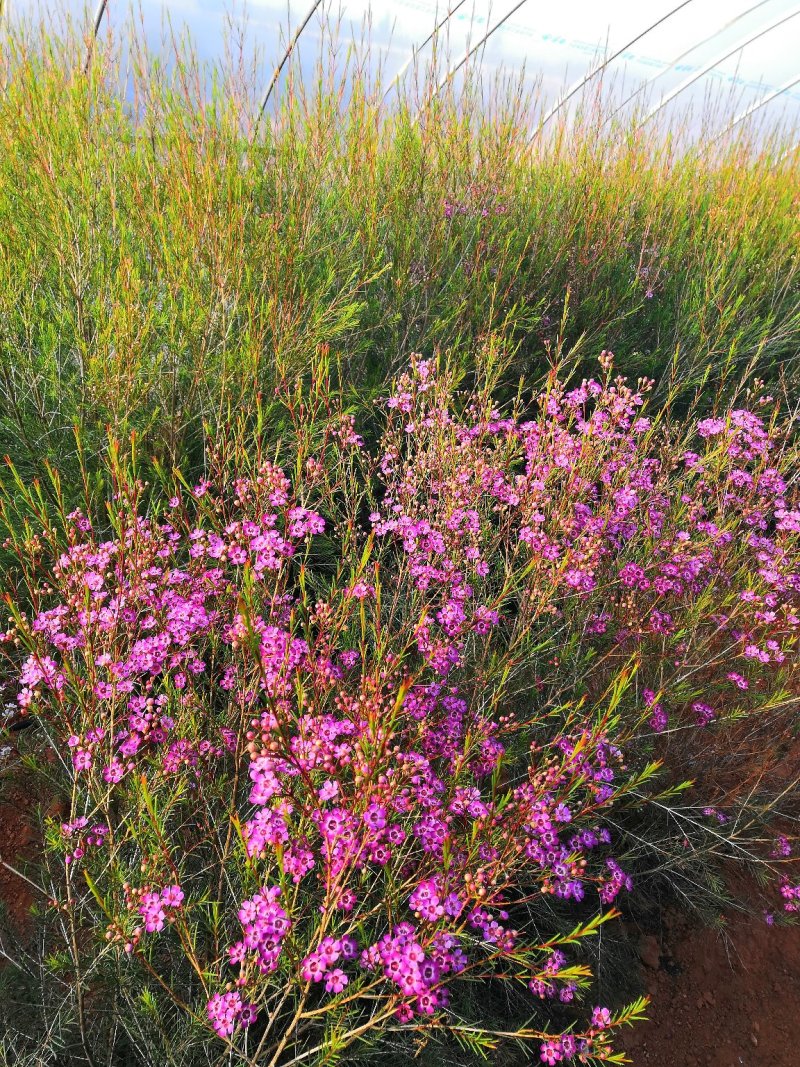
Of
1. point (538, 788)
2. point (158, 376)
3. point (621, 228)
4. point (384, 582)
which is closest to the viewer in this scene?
point (538, 788)

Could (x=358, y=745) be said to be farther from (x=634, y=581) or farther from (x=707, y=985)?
(x=707, y=985)

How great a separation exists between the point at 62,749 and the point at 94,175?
8.57 ft

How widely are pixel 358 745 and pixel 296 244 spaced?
8.74 feet

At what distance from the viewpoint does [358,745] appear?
1.14 meters

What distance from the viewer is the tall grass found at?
8.78 feet

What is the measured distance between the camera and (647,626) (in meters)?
2.24

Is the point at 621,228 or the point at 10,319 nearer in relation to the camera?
the point at 10,319

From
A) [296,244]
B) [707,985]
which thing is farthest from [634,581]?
[296,244]

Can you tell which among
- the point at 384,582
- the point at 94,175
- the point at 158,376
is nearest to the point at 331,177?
the point at 94,175

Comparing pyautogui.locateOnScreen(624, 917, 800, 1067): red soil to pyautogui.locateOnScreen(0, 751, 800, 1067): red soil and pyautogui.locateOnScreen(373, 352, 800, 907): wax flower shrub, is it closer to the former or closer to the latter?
pyautogui.locateOnScreen(0, 751, 800, 1067): red soil

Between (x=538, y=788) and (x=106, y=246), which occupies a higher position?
(x=106, y=246)

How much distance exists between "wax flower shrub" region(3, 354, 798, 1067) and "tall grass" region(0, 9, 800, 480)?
0.49 metres

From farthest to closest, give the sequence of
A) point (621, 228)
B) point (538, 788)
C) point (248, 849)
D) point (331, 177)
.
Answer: point (621, 228), point (331, 177), point (538, 788), point (248, 849)

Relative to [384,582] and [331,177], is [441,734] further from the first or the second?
[331,177]
